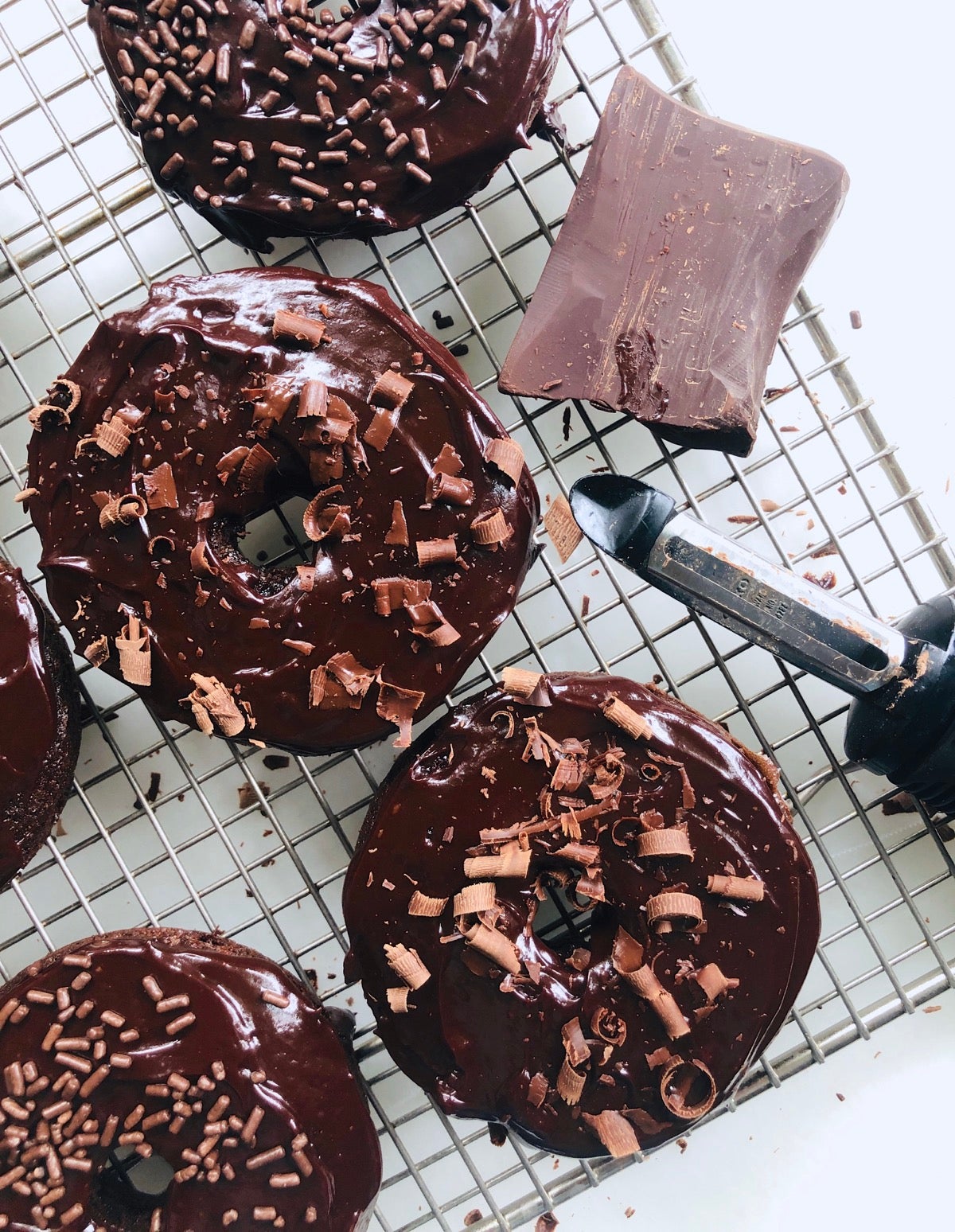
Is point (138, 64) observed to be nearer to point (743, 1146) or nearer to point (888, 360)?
point (888, 360)

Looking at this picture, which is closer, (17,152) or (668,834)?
(668,834)

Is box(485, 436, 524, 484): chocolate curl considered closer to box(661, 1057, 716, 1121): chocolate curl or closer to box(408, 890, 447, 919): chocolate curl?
box(408, 890, 447, 919): chocolate curl

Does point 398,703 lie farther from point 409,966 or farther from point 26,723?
point 26,723

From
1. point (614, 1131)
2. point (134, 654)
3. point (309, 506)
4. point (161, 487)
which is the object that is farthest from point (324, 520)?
point (614, 1131)

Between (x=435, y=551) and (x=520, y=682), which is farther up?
(x=435, y=551)

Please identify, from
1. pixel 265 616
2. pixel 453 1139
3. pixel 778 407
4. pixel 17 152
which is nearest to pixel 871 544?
pixel 778 407
